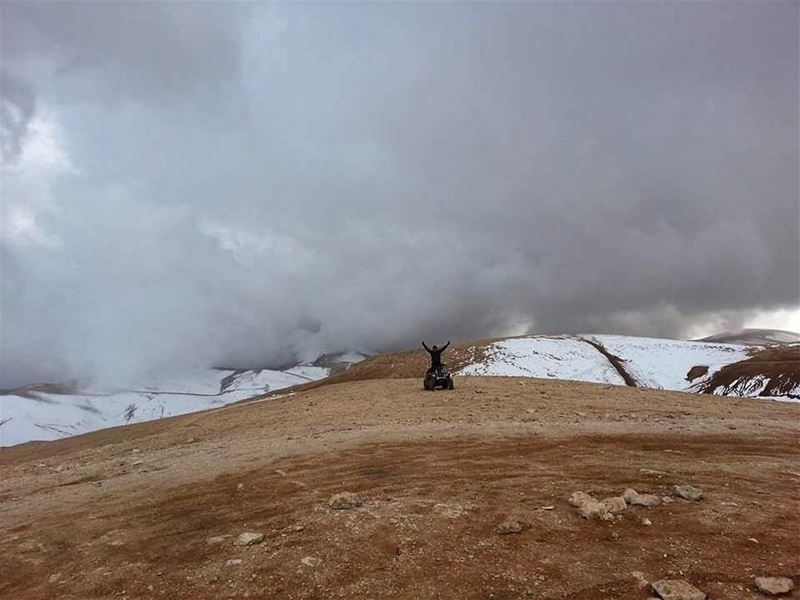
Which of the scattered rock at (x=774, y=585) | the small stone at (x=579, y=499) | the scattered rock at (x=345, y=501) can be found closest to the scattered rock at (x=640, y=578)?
the scattered rock at (x=774, y=585)

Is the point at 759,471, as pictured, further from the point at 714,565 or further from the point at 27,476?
the point at 27,476

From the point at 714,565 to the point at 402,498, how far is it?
536 centimetres

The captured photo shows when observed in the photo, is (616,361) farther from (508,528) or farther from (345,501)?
(508,528)

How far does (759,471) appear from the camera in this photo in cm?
1172

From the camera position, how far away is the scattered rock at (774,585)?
6344 millimetres

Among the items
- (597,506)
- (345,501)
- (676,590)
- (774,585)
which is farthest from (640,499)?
(345,501)

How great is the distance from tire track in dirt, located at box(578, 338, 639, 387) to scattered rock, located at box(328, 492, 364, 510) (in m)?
75.0

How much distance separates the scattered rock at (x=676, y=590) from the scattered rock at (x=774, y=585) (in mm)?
772

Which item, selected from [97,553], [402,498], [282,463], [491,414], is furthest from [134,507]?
[491,414]

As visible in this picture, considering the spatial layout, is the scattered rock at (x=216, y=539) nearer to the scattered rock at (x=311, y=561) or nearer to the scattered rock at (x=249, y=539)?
the scattered rock at (x=249, y=539)

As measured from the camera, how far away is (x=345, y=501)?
10.3 meters

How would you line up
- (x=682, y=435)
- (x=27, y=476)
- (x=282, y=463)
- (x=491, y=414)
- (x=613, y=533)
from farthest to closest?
(x=491, y=414), (x=27, y=476), (x=682, y=435), (x=282, y=463), (x=613, y=533)

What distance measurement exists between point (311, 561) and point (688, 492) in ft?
22.2

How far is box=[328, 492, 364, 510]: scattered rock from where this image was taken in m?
10.2
